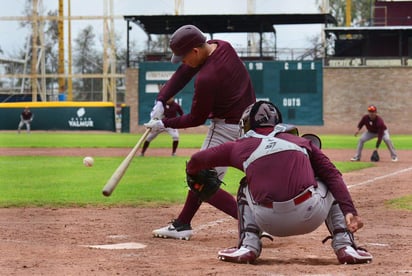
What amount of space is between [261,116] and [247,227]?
2.50 ft

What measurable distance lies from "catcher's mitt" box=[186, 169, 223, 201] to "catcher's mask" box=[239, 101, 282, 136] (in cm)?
70

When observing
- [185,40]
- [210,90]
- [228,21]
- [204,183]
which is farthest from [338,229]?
[228,21]

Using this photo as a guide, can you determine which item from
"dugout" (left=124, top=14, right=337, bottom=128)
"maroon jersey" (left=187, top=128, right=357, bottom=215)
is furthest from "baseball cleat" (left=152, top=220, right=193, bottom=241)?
"dugout" (left=124, top=14, right=337, bottom=128)

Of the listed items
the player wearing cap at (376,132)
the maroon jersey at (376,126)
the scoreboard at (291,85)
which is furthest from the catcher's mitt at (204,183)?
the scoreboard at (291,85)

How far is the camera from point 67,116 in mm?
43156

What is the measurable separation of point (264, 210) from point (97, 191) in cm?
667

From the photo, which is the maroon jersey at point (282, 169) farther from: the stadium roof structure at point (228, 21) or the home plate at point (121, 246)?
the stadium roof structure at point (228, 21)

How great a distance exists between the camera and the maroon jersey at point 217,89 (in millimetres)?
6398

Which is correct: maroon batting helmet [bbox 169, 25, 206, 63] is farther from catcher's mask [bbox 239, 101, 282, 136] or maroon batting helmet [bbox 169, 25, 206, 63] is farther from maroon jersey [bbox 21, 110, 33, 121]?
maroon jersey [bbox 21, 110, 33, 121]

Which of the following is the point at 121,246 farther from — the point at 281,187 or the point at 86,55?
the point at 86,55

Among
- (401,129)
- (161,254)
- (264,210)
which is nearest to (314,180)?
(264,210)

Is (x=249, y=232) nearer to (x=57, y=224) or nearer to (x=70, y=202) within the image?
(x=57, y=224)

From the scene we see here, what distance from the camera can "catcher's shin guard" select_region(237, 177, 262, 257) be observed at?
5410mm

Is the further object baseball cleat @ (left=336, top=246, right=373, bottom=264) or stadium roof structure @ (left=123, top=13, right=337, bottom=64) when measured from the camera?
stadium roof structure @ (left=123, top=13, right=337, bottom=64)
